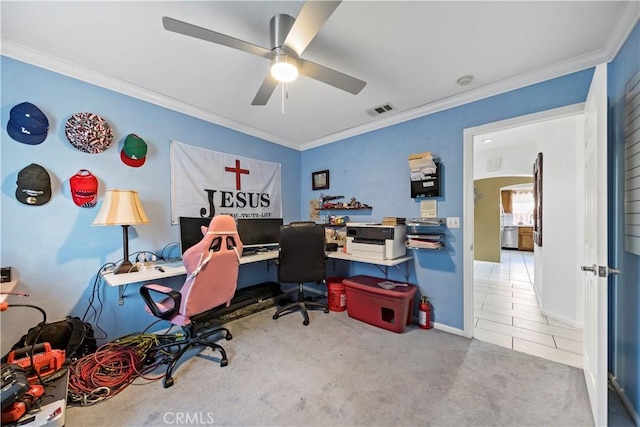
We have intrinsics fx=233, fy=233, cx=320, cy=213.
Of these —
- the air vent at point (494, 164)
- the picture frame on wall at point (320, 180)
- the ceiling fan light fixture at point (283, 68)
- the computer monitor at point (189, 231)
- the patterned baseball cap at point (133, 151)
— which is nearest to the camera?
the ceiling fan light fixture at point (283, 68)

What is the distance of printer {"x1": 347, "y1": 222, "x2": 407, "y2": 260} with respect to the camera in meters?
2.50

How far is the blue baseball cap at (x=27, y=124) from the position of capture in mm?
1655

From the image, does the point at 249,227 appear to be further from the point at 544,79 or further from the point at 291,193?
the point at 544,79

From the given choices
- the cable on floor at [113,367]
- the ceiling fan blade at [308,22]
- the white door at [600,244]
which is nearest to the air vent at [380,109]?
the ceiling fan blade at [308,22]

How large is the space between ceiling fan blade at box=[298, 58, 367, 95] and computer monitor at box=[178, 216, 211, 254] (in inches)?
69.1

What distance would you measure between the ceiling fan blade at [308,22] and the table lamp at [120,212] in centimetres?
172

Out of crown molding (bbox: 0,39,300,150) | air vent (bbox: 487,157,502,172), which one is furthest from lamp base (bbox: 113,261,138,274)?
air vent (bbox: 487,157,502,172)

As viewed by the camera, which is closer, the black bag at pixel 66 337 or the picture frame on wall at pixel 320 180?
the black bag at pixel 66 337

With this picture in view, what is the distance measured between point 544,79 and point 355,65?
5.17ft

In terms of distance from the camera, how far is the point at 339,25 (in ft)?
4.85

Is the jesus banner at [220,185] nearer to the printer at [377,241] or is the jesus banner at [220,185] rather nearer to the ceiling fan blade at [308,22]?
the printer at [377,241]

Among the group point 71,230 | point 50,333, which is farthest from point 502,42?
point 50,333

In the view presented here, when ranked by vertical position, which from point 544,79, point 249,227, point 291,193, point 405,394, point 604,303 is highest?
point 544,79

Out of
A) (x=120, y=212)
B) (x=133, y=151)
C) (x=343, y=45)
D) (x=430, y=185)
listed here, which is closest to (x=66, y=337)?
(x=120, y=212)
